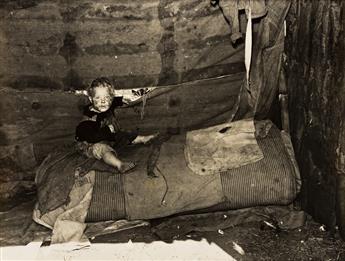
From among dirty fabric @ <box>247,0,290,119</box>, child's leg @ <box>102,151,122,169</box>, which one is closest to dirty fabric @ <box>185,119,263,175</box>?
dirty fabric @ <box>247,0,290,119</box>

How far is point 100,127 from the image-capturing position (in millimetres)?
4527

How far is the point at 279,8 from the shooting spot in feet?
14.4

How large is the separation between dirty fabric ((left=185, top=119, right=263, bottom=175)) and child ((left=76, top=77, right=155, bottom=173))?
0.58m

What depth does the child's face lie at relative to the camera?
4418 millimetres

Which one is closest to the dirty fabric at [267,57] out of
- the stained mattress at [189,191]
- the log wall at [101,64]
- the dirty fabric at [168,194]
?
the log wall at [101,64]

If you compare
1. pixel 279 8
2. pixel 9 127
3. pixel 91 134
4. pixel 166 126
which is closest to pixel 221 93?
pixel 166 126

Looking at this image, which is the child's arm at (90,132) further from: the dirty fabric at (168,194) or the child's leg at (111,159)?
the dirty fabric at (168,194)

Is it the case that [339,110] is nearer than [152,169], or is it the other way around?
[339,110]

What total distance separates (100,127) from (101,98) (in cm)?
27

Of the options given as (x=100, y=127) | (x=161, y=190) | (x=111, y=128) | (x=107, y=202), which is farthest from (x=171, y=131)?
(x=107, y=202)

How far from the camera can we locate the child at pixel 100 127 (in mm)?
4410

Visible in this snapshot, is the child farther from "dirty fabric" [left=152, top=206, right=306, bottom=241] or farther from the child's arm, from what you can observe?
"dirty fabric" [left=152, top=206, right=306, bottom=241]

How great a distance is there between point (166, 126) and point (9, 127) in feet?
4.92

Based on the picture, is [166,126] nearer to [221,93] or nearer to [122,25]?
[221,93]
